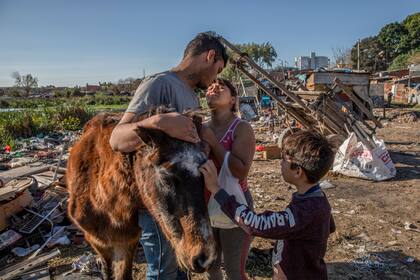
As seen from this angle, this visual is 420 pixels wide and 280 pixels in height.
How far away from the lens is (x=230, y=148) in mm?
2596

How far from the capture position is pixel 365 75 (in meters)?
14.8

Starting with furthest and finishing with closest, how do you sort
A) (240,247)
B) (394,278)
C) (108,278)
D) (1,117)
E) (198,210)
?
(1,117) < (394,278) < (108,278) < (240,247) < (198,210)

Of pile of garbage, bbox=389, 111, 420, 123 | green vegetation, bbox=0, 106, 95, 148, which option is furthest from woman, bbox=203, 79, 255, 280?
pile of garbage, bbox=389, 111, 420, 123

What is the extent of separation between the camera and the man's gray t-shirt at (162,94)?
89.3 inches

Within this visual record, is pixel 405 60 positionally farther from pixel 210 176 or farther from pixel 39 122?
pixel 210 176

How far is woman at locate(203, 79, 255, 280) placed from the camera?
248 centimetres

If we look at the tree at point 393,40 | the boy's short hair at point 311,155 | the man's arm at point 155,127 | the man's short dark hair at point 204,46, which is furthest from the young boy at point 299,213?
the tree at point 393,40

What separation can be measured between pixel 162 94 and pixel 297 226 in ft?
4.18

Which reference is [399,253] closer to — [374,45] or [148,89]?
[148,89]

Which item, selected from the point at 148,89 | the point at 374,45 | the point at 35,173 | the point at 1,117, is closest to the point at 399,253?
the point at 148,89

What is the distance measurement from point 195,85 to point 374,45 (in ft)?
195

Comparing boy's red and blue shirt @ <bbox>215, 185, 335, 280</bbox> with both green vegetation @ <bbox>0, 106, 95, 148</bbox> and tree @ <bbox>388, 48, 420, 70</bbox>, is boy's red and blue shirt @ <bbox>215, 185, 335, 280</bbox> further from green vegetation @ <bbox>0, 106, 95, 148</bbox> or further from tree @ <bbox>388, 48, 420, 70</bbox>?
tree @ <bbox>388, 48, 420, 70</bbox>

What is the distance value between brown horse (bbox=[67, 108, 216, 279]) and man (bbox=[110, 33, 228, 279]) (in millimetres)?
134

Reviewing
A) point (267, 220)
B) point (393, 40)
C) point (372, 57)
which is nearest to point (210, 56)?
point (267, 220)
